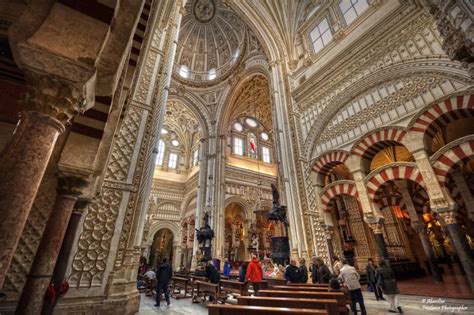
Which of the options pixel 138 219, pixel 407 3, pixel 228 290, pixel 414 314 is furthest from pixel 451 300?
pixel 407 3

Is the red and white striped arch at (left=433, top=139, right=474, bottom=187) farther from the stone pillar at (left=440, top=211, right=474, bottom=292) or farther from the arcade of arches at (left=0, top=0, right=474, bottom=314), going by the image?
the stone pillar at (left=440, top=211, right=474, bottom=292)

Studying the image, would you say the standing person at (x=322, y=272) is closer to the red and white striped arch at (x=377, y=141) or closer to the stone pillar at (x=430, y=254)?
the red and white striped arch at (x=377, y=141)

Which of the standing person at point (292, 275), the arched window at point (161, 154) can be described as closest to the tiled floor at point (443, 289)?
the standing person at point (292, 275)

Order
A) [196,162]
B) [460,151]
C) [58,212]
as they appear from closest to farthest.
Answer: [58,212] → [460,151] → [196,162]

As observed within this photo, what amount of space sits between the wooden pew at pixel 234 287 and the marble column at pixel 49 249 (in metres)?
3.70

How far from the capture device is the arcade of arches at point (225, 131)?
1.77m

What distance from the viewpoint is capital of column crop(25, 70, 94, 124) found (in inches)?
66.8

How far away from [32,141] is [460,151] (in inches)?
A: 320

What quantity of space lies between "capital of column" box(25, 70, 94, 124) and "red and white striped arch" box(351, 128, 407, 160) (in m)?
7.59

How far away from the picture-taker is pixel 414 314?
3.74 meters

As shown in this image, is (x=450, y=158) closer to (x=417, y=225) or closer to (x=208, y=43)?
(x=417, y=225)

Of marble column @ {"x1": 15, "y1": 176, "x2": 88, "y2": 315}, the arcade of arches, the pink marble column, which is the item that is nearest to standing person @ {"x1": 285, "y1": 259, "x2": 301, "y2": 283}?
the arcade of arches

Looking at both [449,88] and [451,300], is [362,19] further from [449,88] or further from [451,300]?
[451,300]

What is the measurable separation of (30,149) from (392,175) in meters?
8.12
